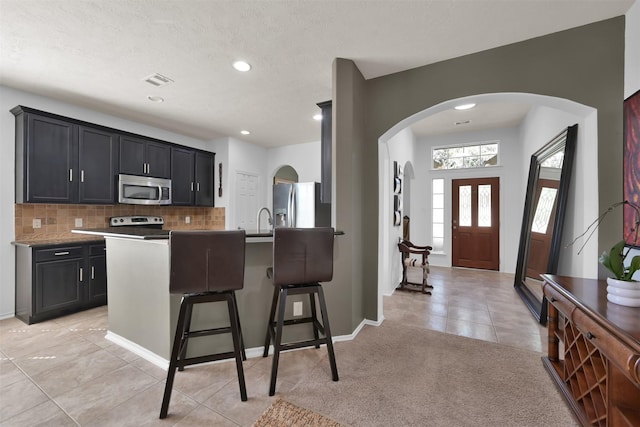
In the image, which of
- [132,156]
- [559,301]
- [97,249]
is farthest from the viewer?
[132,156]

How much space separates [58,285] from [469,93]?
478 centimetres

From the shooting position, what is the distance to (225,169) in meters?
5.15

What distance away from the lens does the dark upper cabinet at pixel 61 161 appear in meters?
2.96

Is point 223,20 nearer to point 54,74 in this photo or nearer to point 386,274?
point 54,74

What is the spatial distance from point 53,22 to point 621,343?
382 centimetres

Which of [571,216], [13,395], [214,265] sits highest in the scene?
[571,216]

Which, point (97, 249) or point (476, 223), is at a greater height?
point (476, 223)

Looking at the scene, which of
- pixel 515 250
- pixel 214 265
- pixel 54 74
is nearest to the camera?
pixel 214 265

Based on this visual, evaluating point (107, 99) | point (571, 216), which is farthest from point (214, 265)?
point (571, 216)

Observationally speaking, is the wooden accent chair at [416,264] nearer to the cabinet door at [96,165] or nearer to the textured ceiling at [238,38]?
the textured ceiling at [238,38]

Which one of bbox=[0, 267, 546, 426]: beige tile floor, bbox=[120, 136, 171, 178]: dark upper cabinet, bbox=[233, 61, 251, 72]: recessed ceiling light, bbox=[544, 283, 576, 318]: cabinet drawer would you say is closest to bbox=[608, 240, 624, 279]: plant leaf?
bbox=[544, 283, 576, 318]: cabinet drawer

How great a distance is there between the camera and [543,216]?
3410 millimetres

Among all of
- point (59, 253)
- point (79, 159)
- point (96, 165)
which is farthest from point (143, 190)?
point (59, 253)

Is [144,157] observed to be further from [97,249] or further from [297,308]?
[297,308]
